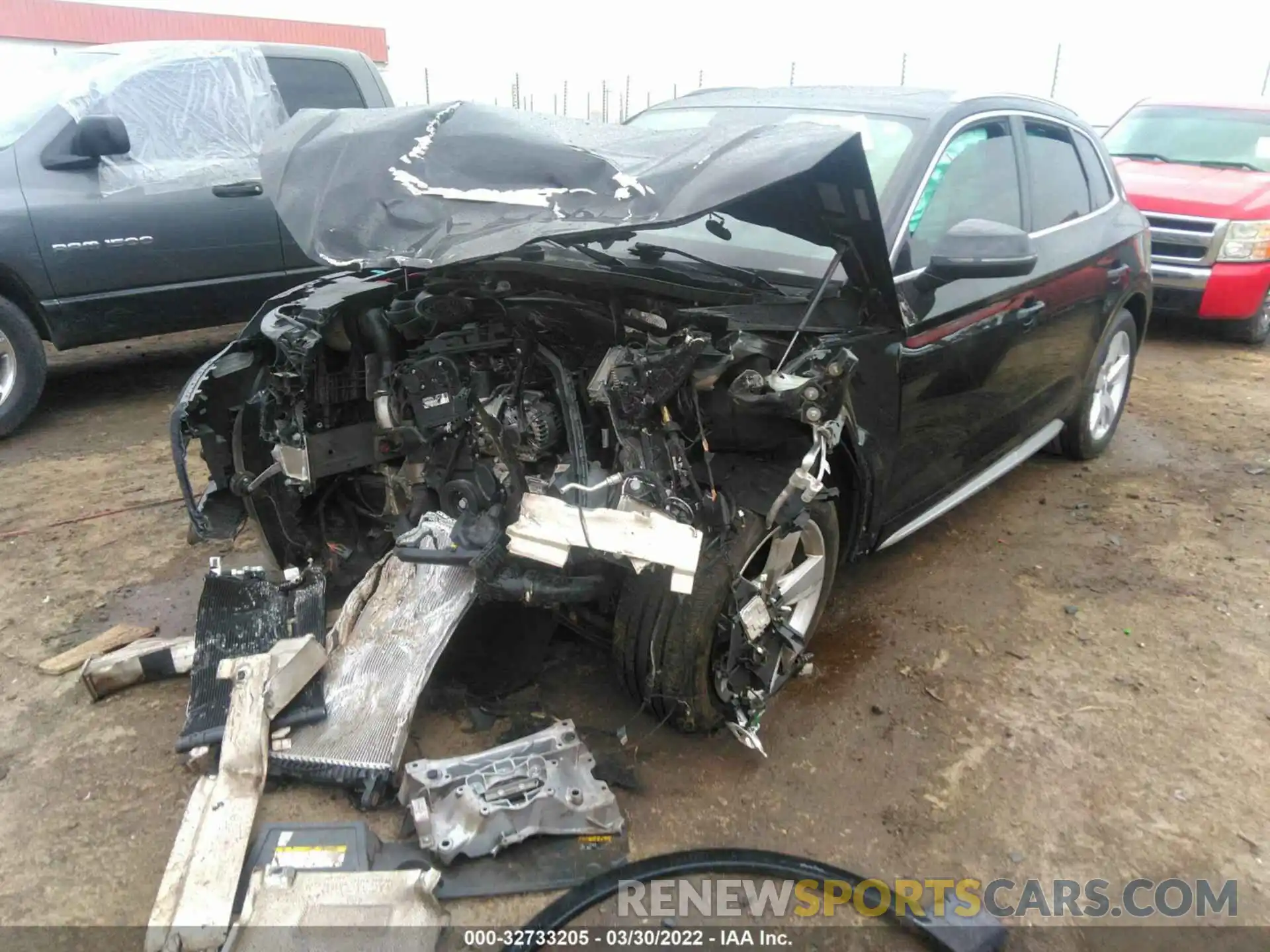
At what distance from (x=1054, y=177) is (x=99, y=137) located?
15.8 feet

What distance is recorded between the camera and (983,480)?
3.62m

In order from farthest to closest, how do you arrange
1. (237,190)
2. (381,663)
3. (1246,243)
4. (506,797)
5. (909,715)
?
(1246,243) → (237,190) → (909,715) → (381,663) → (506,797)

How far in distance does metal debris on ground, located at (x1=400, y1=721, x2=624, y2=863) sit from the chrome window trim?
1742mm

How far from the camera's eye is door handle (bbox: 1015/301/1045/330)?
3336 millimetres

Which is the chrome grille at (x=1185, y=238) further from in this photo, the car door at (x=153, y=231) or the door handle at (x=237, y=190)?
the car door at (x=153, y=231)

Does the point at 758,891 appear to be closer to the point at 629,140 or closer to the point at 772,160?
the point at 772,160

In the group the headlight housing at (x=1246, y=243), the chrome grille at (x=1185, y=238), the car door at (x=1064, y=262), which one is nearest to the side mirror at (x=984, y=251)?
the car door at (x=1064, y=262)

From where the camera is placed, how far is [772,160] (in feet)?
6.77

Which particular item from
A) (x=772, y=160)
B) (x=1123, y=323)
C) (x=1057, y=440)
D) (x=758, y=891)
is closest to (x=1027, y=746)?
(x=758, y=891)

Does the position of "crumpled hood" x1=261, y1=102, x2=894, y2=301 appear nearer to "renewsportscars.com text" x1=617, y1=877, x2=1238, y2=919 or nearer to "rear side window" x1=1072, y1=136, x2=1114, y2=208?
"renewsportscars.com text" x1=617, y1=877, x2=1238, y2=919

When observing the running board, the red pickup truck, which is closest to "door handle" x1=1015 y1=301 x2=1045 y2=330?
the running board

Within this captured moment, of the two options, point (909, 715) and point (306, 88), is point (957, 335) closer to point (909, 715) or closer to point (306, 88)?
point (909, 715)

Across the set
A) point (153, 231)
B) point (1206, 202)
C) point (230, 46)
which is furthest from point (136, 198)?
point (1206, 202)

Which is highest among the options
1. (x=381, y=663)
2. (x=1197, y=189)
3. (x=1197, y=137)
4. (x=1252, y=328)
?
(x=1197, y=137)
